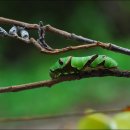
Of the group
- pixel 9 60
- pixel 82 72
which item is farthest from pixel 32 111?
pixel 82 72

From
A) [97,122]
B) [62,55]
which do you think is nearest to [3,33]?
[97,122]

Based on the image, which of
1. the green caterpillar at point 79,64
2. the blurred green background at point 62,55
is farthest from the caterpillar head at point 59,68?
the blurred green background at point 62,55

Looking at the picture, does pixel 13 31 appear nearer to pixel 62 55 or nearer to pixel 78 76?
pixel 78 76

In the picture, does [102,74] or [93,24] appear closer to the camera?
[102,74]

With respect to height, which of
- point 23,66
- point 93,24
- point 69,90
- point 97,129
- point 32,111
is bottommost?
point 97,129

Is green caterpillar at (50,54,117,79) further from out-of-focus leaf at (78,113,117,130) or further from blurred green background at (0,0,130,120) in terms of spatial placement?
blurred green background at (0,0,130,120)

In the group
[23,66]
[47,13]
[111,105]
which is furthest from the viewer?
[47,13]

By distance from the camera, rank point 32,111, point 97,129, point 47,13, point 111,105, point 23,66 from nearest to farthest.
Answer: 1. point 97,129
2. point 32,111
3. point 111,105
4. point 23,66
5. point 47,13

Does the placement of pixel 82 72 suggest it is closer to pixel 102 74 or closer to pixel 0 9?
pixel 102 74
